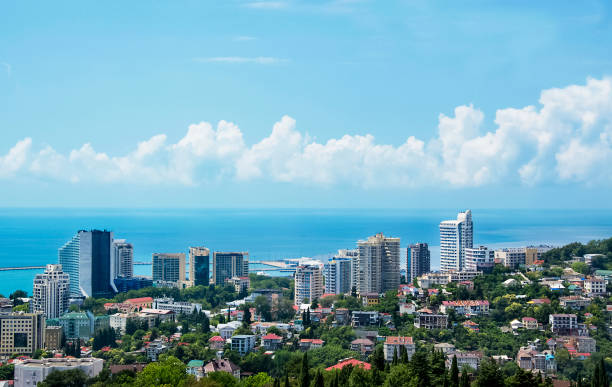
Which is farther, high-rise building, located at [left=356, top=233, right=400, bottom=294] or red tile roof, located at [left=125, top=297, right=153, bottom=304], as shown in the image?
high-rise building, located at [left=356, top=233, right=400, bottom=294]

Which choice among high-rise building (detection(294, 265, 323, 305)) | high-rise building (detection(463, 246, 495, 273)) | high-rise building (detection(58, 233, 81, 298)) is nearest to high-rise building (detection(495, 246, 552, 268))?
high-rise building (detection(463, 246, 495, 273))

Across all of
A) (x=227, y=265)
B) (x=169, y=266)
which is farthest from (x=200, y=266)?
(x=169, y=266)

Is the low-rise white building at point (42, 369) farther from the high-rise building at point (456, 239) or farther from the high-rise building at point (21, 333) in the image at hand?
the high-rise building at point (456, 239)

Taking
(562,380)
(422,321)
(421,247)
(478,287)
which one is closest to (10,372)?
(422,321)

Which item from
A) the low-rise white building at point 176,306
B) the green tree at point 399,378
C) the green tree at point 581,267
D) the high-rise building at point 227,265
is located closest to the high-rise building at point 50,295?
the low-rise white building at point 176,306

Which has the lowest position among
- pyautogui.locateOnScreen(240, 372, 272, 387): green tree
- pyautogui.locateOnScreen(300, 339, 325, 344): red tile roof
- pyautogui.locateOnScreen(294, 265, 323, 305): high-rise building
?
pyautogui.locateOnScreen(240, 372, 272, 387): green tree

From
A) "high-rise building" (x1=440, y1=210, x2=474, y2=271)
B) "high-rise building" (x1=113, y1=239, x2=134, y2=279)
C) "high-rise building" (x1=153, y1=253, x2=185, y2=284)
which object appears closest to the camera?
"high-rise building" (x1=440, y1=210, x2=474, y2=271)

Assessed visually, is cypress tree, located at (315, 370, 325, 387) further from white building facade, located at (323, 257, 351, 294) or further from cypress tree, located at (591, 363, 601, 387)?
white building facade, located at (323, 257, 351, 294)
